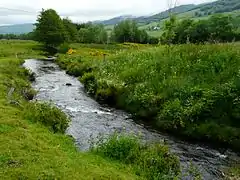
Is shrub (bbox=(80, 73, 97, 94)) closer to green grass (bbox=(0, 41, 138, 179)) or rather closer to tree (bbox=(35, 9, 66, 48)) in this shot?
green grass (bbox=(0, 41, 138, 179))

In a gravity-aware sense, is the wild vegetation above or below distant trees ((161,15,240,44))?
above

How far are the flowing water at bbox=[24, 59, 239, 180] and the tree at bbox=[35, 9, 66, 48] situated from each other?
63415 mm

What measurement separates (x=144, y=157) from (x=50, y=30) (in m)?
90.0

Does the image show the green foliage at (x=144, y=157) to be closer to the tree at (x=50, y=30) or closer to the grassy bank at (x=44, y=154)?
the grassy bank at (x=44, y=154)

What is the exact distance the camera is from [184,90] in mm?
25438

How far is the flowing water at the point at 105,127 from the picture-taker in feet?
59.0

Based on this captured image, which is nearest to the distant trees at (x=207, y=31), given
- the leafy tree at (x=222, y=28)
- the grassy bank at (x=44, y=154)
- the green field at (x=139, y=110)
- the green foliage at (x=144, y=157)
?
the leafy tree at (x=222, y=28)

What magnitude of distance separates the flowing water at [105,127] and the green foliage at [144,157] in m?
2.03

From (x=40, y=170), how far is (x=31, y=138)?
3683 mm

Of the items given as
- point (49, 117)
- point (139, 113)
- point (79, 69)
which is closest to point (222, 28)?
point (79, 69)

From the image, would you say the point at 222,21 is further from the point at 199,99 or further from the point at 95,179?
the point at 95,179

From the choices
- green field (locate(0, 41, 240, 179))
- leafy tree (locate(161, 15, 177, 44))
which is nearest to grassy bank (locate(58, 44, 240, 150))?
green field (locate(0, 41, 240, 179))

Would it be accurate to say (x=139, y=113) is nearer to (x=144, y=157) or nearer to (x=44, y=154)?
(x=144, y=157)

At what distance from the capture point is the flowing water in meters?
18.0
